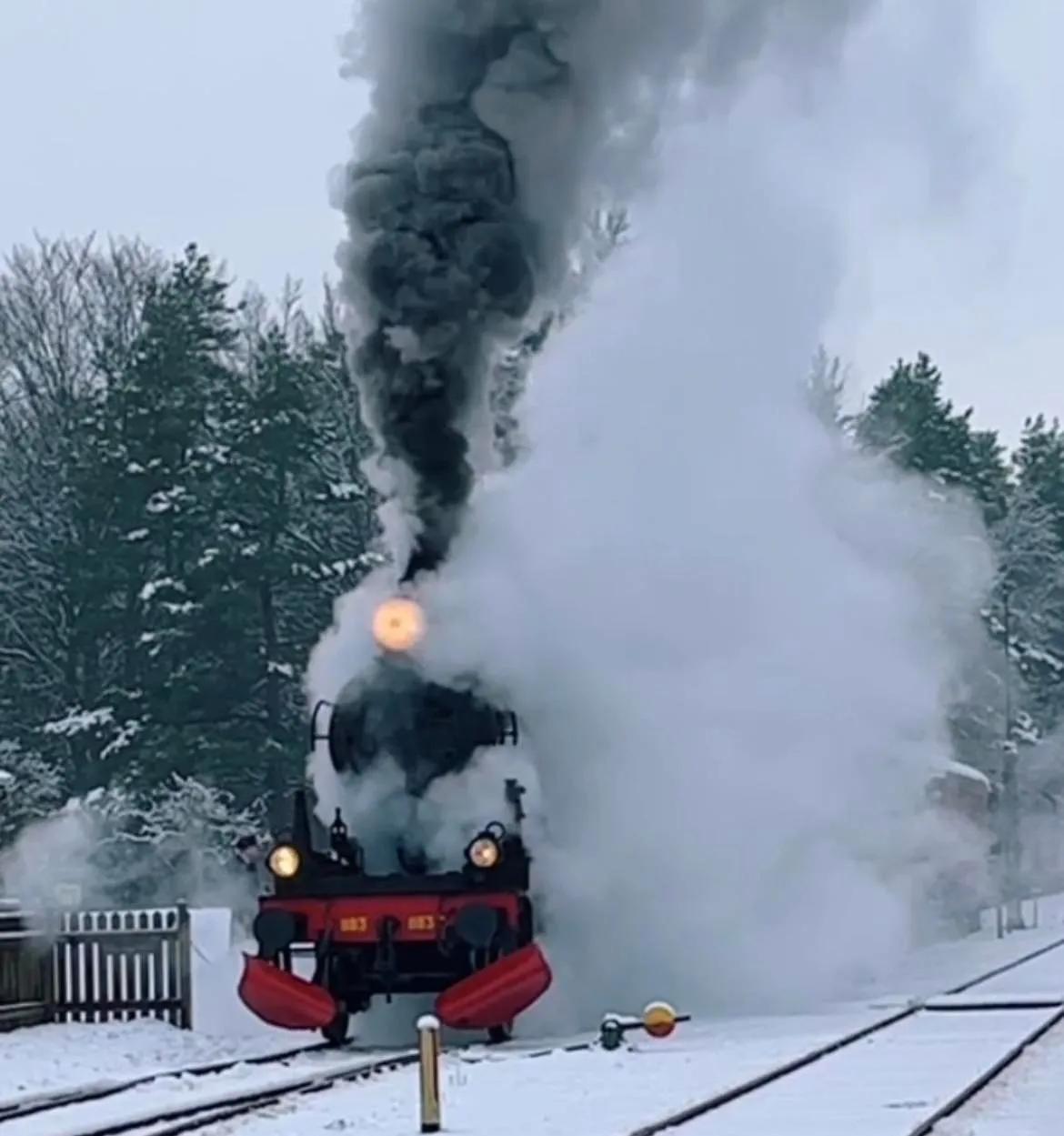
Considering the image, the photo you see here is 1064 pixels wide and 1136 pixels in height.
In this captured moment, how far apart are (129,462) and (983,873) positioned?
60.2ft

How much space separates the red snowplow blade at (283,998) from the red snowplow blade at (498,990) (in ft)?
2.75

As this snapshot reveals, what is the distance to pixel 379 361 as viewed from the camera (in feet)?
63.1

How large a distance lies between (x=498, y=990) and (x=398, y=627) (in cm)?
270

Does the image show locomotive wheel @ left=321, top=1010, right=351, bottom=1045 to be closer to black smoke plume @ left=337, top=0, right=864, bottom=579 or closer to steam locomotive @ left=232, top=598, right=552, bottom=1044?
steam locomotive @ left=232, top=598, right=552, bottom=1044

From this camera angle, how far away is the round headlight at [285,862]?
57.2 feet

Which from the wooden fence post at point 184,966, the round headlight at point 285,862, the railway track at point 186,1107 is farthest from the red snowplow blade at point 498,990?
the wooden fence post at point 184,966

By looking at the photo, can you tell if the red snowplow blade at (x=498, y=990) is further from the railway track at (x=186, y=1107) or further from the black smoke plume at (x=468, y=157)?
the black smoke plume at (x=468, y=157)

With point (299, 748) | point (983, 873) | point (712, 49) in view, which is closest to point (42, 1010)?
point (712, 49)

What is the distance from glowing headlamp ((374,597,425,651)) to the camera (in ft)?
58.0

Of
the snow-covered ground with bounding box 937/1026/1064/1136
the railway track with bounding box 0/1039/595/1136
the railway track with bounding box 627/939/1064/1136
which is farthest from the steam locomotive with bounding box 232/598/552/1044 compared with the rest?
the snow-covered ground with bounding box 937/1026/1064/1136

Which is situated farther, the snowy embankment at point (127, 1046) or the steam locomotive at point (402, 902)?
the steam locomotive at point (402, 902)

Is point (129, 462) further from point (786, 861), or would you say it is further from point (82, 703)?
point (786, 861)

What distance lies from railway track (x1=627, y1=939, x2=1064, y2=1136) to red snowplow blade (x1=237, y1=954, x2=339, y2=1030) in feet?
11.1

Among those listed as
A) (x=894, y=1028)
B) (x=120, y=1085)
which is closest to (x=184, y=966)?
(x=120, y=1085)
